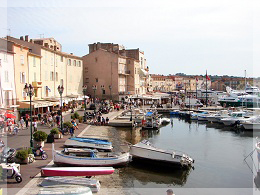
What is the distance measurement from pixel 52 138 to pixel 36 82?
20.4 metres

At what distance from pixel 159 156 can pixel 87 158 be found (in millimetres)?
5948

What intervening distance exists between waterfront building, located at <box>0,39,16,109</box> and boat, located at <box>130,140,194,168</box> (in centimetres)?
1906

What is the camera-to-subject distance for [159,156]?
22969mm

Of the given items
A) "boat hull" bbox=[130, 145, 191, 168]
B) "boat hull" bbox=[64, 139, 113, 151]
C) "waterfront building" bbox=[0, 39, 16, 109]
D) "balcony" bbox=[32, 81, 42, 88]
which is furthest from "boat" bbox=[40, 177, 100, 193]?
"balcony" bbox=[32, 81, 42, 88]

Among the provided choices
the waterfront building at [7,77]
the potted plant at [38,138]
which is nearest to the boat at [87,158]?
the potted plant at [38,138]

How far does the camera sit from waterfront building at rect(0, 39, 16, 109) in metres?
34.9

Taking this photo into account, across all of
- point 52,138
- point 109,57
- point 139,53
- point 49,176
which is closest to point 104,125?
point 52,138

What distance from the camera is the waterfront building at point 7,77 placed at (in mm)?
34906

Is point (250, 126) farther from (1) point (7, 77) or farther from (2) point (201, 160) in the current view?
(1) point (7, 77)

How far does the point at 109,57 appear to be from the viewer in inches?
2805

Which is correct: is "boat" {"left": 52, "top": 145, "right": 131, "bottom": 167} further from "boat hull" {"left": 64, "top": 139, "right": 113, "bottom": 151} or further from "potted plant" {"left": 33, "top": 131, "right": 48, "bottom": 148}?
"boat hull" {"left": 64, "top": 139, "right": 113, "bottom": 151}

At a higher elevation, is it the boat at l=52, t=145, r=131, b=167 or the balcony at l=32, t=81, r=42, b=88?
the balcony at l=32, t=81, r=42, b=88

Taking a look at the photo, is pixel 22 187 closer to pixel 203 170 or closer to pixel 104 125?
pixel 203 170

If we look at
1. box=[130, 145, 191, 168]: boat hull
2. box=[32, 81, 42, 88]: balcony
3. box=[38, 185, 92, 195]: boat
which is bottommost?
box=[130, 145, 191, 168]: boat hull
